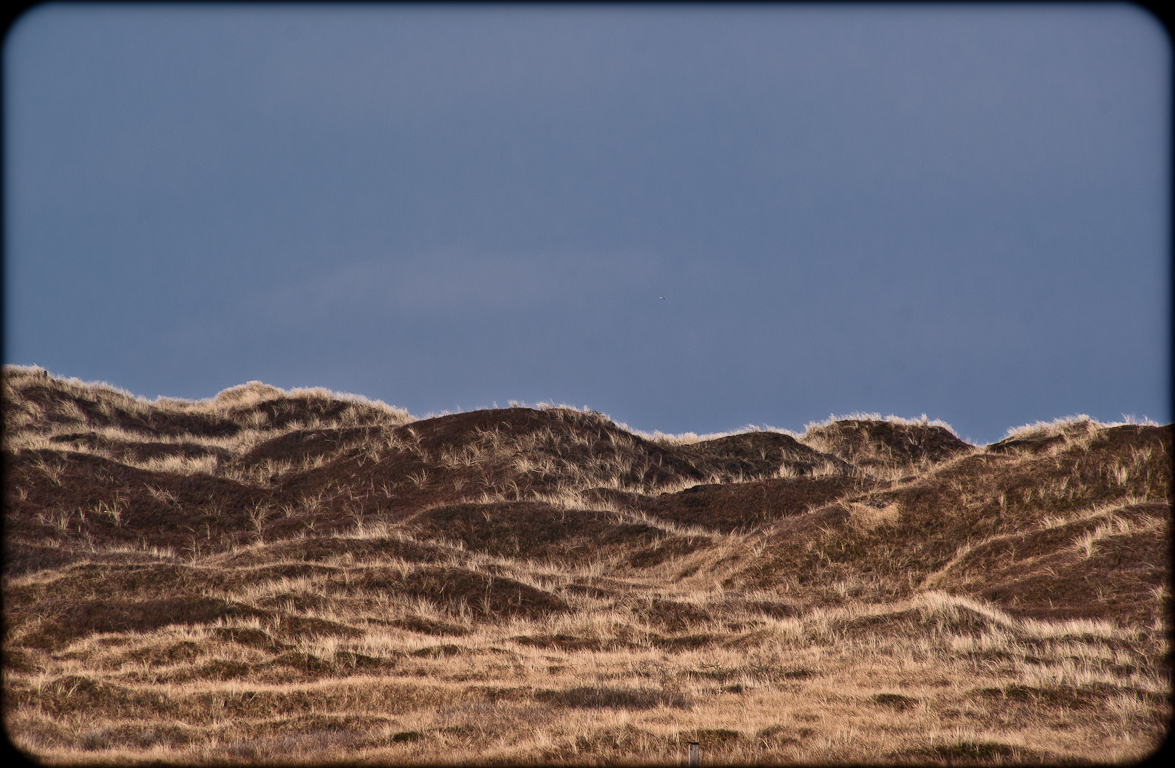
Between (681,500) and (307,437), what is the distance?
60.1 feet

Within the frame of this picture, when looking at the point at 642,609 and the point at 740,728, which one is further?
the point at 642,609

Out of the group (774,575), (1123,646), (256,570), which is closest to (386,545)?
(256,570)

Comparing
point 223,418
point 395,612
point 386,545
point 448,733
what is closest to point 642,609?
point 395,612

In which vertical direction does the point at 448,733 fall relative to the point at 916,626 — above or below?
below

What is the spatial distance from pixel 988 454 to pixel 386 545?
57.0ft

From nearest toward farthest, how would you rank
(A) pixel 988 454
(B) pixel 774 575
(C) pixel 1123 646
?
(C) pixel 1123 646 → (B) pixel 774 575 → (A) pixel 988 454

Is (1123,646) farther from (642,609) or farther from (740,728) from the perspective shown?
(642,609)

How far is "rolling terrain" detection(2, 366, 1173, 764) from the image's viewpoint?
11078 mm

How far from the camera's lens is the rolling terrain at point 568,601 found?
11.1 metres

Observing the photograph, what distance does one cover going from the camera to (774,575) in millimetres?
24344

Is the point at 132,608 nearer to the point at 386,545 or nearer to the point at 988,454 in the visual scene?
the point at 386,545

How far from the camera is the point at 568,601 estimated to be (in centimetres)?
2114

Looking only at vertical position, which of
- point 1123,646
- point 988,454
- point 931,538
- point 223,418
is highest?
point 223,418

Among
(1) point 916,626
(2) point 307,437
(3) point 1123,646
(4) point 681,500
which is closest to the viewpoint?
(3) point 1123,646
